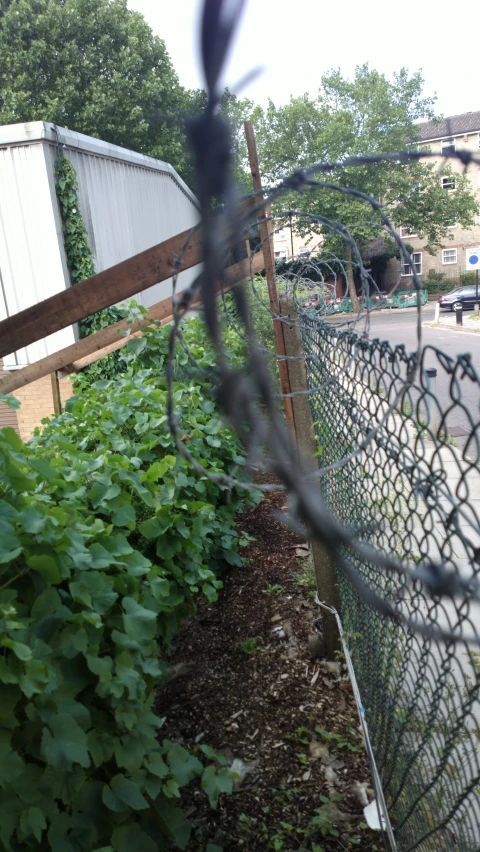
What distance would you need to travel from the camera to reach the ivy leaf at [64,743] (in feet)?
4.47

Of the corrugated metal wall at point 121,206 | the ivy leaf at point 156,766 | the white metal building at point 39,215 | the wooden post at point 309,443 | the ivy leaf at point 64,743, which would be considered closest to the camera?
the ivy leaf at point 64,743

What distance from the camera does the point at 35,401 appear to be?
9000 mm

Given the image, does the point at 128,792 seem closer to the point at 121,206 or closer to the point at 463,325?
the point at 121,206

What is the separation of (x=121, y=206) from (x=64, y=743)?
11073mm

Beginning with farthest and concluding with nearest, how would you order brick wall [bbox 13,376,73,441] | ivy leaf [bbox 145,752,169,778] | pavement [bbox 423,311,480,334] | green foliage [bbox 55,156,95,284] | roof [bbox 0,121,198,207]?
pavement [bbox 423,311,480,334] → brick wall [bbox 13,376,73,441] → green foliage [bbox 55,156,95,284] → roof [bbox 0,121,198,207] → ivy leaf [bbox 145,752,169,778]

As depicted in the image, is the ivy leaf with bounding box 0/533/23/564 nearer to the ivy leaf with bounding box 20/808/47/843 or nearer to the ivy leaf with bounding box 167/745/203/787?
the ivy leaf with bounding box 20/808/47/843

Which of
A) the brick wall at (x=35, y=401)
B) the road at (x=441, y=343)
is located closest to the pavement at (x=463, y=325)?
the road at (x=441, y=343)

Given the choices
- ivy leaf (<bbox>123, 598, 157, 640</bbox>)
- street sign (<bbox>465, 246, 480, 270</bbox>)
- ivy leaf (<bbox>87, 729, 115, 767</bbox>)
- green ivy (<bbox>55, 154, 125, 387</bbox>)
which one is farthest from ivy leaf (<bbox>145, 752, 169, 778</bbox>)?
street sign (<bbox>465, 246, 480, 270</bbox>)

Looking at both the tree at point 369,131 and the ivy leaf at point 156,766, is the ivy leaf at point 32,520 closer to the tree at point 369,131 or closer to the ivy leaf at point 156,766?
the ivy leaf at point 156,766

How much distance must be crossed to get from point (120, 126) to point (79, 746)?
2824 centimetres

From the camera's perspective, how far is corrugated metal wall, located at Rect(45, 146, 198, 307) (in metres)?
9.41

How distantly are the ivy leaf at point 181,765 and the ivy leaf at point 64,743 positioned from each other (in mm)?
643

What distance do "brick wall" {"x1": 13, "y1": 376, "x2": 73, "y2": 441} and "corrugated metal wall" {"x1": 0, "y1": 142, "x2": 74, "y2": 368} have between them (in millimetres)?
422

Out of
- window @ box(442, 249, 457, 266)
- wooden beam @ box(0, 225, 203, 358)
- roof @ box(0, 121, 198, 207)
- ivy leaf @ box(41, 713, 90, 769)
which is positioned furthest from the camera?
window @ box(442, 249, 457, 266)
